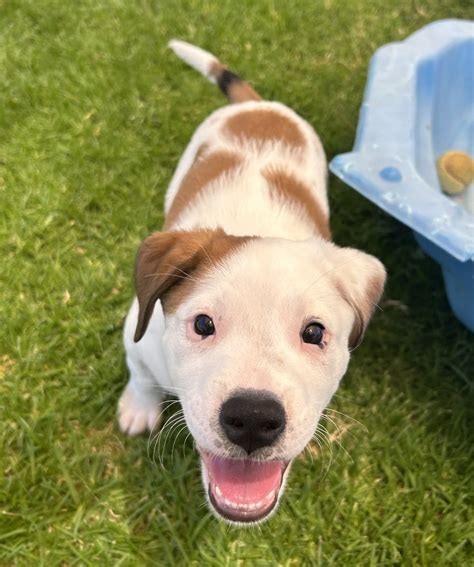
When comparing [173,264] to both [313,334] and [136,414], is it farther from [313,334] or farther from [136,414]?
[136,414]

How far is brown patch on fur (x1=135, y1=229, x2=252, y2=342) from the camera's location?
7.06 ft

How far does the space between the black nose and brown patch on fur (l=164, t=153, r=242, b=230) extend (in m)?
1.41

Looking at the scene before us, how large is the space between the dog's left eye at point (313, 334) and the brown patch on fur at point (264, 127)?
143 cm

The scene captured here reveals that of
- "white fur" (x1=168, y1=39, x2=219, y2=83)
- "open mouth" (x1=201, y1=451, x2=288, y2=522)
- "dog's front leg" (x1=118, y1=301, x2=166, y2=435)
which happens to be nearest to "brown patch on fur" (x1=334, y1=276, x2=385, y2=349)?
"open mouth" (x1=201, y1=451, x2=288, y2=522)

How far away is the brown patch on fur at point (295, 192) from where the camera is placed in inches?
116

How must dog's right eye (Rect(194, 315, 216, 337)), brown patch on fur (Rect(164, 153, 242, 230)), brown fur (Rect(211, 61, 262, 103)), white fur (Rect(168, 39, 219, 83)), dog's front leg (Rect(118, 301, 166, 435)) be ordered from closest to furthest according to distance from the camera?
dog's right eye (Rect(194, 315, 216, 337)), dog's front leg (Rect(118, 301, 166, 435)), brown patch on fur (Rect(164, 153, 242, 230)), brown fur (Rect(211, 61, 262, 103)), white fur (Rect(168, 39, 219, 83))

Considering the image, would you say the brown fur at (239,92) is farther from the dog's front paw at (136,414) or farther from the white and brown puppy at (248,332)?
the dog's front paw at (136,414)

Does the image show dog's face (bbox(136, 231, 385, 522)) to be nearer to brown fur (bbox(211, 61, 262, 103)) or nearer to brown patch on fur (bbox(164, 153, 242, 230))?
brown patch on fur (bbox(164, 153, 242, 230))

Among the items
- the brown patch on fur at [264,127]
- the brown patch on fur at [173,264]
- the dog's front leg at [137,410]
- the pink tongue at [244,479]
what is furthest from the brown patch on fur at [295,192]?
the pink tongue at [244,479]

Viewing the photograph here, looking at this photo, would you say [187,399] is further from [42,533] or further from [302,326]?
[42,533]

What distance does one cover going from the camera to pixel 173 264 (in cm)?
217

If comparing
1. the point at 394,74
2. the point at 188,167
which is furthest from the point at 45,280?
→ the point at 394,74

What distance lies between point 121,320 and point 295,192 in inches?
48.4

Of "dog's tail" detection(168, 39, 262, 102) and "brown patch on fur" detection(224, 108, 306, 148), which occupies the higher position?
"brown patch on fur" detection(224, 108, 306, 148)
